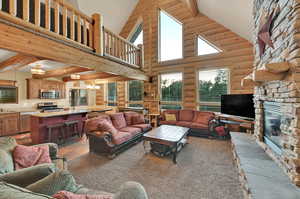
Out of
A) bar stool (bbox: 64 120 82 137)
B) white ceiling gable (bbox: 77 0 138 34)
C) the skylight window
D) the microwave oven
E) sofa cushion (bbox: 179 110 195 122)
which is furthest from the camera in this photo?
the microwave oven

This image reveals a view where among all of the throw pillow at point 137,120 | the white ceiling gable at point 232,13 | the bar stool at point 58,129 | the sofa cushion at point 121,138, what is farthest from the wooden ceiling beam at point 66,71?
the white ceiling gable at point 232,13

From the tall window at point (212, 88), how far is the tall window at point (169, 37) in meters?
1.47

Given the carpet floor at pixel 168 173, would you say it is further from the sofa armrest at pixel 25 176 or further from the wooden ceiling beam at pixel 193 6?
the wooden ceiling beam at pixel 193 6

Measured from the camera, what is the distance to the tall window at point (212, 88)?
15.3ft

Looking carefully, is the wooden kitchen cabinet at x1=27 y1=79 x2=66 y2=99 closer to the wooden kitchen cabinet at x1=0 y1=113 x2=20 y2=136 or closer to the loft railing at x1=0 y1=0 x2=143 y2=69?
the wooden kitchen cabinet at x1=0 y1=113 x2=20 y2=136

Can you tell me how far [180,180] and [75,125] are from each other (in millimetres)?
3601

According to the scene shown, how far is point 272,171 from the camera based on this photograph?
5.36ft

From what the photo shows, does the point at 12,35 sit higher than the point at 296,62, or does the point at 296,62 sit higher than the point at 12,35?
the point at 12,35

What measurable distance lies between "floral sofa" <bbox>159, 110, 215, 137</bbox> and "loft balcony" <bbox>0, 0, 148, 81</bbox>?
2.37 m

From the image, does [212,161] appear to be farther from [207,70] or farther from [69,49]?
[69,49]

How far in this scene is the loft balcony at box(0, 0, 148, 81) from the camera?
1.86 metres

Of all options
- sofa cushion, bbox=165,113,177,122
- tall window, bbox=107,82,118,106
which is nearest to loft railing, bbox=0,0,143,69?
sofa cushion, bbox=165,113,177,122

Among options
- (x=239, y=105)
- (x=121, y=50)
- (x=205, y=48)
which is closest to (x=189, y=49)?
(x=205, y=48)

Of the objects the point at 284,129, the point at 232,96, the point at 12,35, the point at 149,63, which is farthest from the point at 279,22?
the point at 149,63
